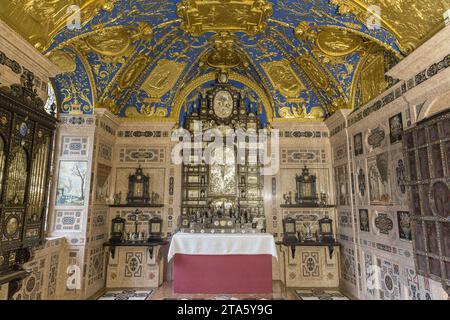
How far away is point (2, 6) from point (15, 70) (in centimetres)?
96

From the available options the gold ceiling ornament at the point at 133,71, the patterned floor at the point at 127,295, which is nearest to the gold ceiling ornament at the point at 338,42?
the gold ceiling ornament at the point at 133,71

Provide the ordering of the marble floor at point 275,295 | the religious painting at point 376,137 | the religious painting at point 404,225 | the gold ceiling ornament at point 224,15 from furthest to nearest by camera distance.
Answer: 1. the marble floor at point 275,295
2. the religious painting at point 376,137
3. the gold ceiling ornament at point 224,15
4. the religious painting at point 404,225

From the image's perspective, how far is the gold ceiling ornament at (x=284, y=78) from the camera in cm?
873

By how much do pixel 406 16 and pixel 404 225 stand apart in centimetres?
382

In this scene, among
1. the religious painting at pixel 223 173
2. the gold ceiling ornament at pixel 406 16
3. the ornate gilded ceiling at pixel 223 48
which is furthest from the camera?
the religious painting at pixel 223 173

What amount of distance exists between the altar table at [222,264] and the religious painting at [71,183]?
280cm

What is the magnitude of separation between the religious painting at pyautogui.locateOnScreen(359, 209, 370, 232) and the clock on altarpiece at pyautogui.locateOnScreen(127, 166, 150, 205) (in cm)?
613

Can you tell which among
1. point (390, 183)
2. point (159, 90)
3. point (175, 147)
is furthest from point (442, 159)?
point (159, 90)

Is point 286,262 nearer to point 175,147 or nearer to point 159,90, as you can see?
point 175,147

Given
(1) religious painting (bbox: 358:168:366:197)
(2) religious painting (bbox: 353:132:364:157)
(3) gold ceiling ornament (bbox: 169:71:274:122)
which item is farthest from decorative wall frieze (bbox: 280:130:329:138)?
(1) religious painting (bbox: 358:168:366:197)

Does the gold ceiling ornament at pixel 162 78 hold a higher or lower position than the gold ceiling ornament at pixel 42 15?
higher

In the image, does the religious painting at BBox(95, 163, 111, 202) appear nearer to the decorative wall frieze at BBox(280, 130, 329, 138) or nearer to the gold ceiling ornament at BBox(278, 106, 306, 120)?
the decorative wall frieze at BBox(280, 130, 329, 138)

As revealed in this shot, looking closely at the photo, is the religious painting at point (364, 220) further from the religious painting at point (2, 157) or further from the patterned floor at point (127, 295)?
the religious painting at point (2, 157)

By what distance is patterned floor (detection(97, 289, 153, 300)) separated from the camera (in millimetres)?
7267
